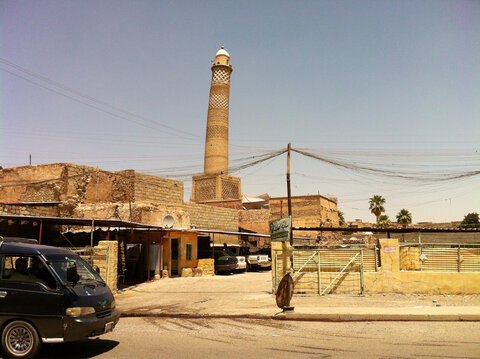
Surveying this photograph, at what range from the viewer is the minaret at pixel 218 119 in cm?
5441

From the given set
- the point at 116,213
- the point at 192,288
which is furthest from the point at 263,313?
the point at 116,213

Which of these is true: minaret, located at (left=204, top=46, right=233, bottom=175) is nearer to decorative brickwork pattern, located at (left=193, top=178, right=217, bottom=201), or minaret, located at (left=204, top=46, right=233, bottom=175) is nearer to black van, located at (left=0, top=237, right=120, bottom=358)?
decorative brickwork pattern, located at (left=193, top=178, right=217, bottom=201)

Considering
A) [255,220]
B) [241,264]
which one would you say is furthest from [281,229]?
[255,220]

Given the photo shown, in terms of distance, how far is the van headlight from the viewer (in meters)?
6.96

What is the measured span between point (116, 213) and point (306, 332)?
73.6 feet

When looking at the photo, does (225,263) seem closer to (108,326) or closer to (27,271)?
(108,326)

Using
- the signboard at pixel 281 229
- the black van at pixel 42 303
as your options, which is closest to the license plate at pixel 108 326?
the black van at pixel 42 303

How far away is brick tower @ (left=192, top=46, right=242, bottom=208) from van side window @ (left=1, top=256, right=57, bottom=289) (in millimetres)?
44006

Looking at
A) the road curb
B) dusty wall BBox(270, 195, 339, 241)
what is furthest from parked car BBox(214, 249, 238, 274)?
dusty wall BBox(270, 195, 339, 241)

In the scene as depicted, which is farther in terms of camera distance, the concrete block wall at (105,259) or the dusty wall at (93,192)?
the dusty wall at (93,192)

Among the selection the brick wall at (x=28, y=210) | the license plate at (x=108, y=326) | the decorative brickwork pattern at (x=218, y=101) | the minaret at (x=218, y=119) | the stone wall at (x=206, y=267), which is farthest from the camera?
the decorative brickwork pattern at (x=218, y=101)

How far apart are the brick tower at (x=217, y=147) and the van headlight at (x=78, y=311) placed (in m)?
44.4

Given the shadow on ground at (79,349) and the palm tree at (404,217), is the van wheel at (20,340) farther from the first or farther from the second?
the palm tree at (404,217)

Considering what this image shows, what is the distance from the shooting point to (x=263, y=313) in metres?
11.7
